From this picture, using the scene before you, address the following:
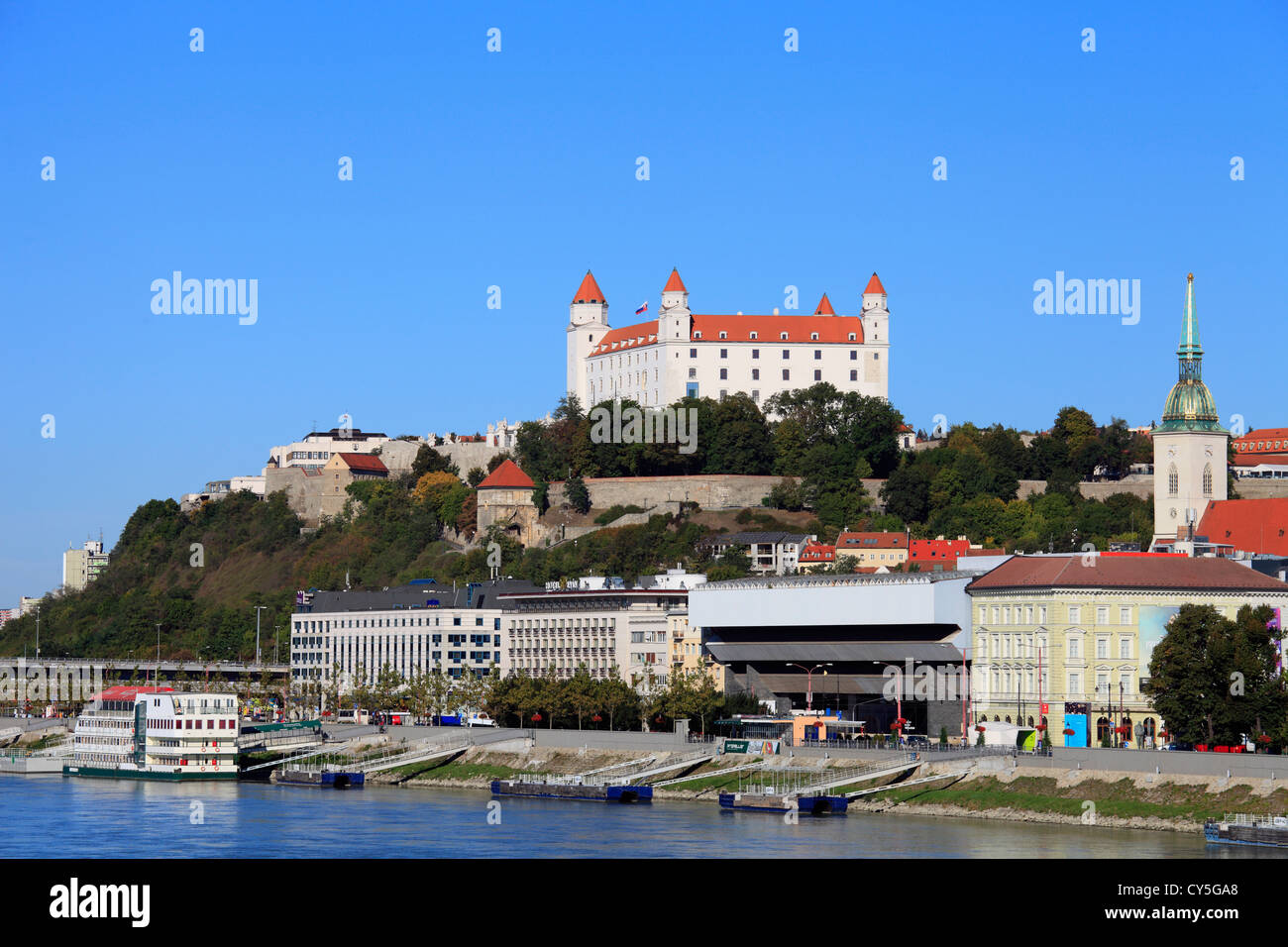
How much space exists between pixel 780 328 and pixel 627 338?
14635mm

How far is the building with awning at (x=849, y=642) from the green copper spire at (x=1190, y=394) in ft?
113

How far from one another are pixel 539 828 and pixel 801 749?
744 inches

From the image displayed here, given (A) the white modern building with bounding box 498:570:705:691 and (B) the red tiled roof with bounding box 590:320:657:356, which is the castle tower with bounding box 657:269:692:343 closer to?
(B) the red tiled roof with bounding box 590:320:657:356

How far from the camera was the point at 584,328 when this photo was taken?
7662 inches

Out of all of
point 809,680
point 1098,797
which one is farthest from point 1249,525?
point 1098,797

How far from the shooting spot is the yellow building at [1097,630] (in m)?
84.8

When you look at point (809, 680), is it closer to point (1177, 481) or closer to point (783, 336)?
point (1177, 481)

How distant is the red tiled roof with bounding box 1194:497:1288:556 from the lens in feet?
381

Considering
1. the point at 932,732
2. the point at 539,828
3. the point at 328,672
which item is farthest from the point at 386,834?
the point at 328,672

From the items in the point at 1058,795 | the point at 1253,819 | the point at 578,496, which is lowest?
the point at 1058,795

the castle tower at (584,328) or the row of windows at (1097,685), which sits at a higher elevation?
the castle tower at (584,328)

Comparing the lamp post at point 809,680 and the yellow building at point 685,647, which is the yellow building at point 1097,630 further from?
the yellow building at point 685,647

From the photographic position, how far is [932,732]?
9269cm

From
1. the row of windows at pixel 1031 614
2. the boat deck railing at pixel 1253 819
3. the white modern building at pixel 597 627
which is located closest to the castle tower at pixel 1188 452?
the white modern building at pixel 597 627
